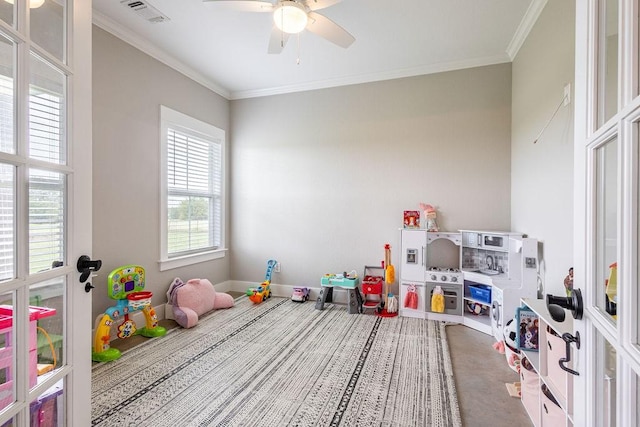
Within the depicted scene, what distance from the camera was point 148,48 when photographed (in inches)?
114

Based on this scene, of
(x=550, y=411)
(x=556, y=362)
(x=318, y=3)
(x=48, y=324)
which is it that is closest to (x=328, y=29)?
(x=318, y=3)

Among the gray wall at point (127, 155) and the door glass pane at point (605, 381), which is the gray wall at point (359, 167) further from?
the door glass pane at point (605, 381)

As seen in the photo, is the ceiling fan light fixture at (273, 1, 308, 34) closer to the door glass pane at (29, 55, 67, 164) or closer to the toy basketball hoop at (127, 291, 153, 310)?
the door glass pane at (29, 55, 67, 164)

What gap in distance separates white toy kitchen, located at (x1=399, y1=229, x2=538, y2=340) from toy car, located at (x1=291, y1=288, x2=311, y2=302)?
1208 mm

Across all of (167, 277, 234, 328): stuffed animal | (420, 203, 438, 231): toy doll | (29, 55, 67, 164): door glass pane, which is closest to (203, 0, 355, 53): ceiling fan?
(29, 55, 67, 164): door glass pane

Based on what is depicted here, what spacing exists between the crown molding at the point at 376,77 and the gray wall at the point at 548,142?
1.27 feet

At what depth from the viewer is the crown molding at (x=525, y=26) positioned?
89.5 inches

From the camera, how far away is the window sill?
314cm

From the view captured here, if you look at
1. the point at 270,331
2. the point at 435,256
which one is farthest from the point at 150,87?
the point at 435,256

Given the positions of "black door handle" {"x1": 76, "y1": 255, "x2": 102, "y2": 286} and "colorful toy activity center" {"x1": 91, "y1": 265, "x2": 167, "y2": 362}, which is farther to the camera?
"colorful toy activity center" {"x1": 91, "y1": 265, "x2": 167, "y2": 362}

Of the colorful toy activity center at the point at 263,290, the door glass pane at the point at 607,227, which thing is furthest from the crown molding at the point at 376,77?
the door glass pane at the point at 607,227

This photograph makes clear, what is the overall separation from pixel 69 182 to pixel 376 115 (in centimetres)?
321

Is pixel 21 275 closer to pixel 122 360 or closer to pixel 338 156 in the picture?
pixel 122 360

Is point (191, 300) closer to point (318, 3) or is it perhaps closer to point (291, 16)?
point (291, 16)
